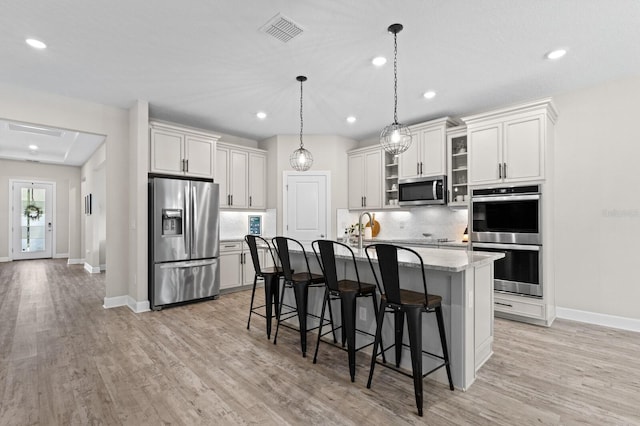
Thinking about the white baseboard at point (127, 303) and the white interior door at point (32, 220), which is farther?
the white interior door at point (32, 220)

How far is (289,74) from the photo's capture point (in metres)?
3.64

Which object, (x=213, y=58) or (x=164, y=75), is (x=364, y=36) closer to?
(x=213, y=58)

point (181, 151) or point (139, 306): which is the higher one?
point (181, 151)

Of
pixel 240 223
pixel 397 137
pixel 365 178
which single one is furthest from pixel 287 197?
pixel 397 137

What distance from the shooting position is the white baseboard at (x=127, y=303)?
14.3 ft

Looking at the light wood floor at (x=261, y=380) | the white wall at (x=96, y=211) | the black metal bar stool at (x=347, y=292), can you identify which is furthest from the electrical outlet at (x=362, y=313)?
the white wall at (x=96, y=211)

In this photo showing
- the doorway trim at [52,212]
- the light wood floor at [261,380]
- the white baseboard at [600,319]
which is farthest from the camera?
the doorway trim at [52,212]

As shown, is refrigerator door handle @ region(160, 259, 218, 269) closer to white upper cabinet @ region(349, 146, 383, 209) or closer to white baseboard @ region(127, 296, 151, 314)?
white baseboard @ region(127, 296, 151, 314)

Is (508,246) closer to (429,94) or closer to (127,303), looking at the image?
(429,94)

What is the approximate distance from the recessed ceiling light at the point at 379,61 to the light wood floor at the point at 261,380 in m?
2.89

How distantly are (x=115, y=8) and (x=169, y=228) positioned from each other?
2878mm

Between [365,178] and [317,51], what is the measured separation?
311cm

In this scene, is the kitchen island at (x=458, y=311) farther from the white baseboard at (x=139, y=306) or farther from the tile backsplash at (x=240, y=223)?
the tile backsplash at (x=240, y=223)

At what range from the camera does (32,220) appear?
372 inches
